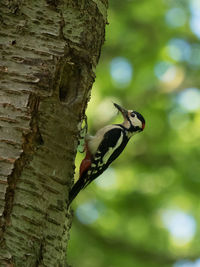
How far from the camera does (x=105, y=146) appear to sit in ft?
17.8

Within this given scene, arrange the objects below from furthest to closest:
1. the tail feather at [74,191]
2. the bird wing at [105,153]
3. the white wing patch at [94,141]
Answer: the white wing patch at [94,141]
the bird wing at [105,153]
the tail feather at [74,191]

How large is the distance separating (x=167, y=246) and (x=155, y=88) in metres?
2.65

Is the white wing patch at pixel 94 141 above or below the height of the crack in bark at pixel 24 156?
below

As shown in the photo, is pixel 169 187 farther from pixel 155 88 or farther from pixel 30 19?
pixel 30 19

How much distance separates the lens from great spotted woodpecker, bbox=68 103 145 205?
16.4 ft

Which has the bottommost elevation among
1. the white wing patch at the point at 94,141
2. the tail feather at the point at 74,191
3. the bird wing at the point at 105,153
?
the white wing patch at the point at 94,141

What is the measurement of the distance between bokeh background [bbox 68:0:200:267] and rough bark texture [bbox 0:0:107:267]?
427 centimetres

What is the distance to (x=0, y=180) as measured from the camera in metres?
3.09

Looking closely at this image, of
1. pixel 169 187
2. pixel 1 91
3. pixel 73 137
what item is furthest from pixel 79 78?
pixel 169 187

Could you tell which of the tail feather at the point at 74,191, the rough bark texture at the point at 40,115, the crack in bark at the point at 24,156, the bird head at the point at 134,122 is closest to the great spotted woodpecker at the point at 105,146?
the bird head at the point at 134,122

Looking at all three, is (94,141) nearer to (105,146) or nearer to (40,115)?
(105,146)

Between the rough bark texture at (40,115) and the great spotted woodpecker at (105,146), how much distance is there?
916mm

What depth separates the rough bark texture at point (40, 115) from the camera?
125 inches

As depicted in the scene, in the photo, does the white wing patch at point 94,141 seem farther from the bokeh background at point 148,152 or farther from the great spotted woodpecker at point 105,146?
the bokeh background at point 148,152
